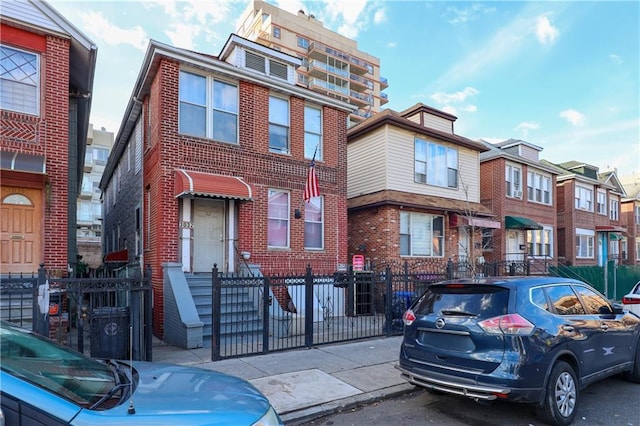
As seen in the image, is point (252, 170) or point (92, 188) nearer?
point (252, 170)

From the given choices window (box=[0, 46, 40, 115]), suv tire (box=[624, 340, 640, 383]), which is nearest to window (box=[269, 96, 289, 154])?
window (box=[0, 46, 40, 115])

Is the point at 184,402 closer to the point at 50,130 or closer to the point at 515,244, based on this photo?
the point at 50,130

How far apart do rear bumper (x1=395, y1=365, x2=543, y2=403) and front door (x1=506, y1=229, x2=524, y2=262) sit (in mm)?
16812

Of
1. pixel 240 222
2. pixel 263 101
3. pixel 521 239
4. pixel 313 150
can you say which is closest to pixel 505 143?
pixel 521 239

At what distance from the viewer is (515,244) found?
2055 centimetres

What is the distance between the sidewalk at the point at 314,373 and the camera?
17.1 ft

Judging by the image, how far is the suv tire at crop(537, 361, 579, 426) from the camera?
14.6 ft

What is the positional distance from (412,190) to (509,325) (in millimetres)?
11927

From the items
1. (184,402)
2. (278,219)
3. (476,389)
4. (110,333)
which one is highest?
(278,219)

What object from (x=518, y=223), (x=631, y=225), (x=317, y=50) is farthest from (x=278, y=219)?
(x=317, y=50)

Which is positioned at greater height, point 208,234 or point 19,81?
point 19,81

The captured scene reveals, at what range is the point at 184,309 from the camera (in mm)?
8305

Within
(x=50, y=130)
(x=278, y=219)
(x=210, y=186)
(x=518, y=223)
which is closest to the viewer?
(x=50, y=130)

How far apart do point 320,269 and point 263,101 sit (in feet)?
17.7
